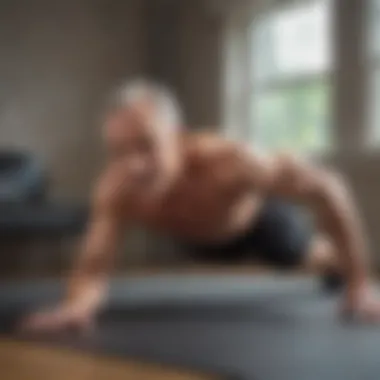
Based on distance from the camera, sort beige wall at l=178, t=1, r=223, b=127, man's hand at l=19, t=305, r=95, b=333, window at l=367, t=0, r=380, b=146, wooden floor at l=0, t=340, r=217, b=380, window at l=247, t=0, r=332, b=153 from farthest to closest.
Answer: beige wall at l=178, t=1, r=223, b=127 < window at l=247, t=0, r=332, b=153 < window at l=367, t=0, r=380, b=146 < man's hand at l=19, t=305, r=95, b=333 < wooden floor at l=0, t=340, r=217, b=380

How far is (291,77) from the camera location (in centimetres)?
249

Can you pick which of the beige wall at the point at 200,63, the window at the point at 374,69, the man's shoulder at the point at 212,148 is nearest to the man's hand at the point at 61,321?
the man's shoulder at the point at 212,148

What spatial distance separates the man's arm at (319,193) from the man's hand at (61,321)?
0.78 ft

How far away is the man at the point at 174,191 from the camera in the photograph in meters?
1.04

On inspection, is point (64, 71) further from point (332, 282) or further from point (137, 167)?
point (137, 167)

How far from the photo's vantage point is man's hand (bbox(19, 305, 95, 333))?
39.4 inches

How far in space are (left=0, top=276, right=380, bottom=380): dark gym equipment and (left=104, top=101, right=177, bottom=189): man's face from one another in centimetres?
16

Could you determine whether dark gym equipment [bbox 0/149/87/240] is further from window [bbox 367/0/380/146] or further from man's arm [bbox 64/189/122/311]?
man's arm [bbox 64/189/122/311]

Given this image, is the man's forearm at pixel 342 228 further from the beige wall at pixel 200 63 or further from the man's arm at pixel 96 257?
the beige wall at pixel 200 63

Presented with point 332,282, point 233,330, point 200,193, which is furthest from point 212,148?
point 332,282

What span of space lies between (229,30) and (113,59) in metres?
0.40

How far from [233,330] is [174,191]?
0.78 feet

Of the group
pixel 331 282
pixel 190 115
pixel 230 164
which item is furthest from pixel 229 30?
pixel 230 164

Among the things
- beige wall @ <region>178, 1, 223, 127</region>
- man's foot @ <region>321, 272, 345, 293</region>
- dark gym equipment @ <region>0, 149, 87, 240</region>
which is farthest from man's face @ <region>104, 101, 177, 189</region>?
beige wall @ <region>178, 1, 223, 127</region>
